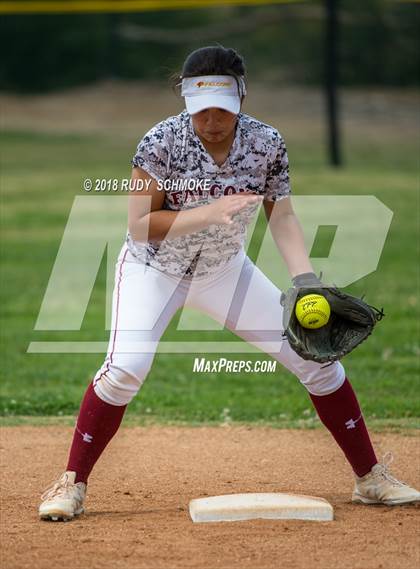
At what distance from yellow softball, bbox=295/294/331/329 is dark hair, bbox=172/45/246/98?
92 cm

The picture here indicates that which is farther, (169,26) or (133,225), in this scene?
(169,26)

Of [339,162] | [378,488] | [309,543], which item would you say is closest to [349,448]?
[378,488]

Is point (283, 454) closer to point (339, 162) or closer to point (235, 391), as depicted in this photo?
point (235, 391)

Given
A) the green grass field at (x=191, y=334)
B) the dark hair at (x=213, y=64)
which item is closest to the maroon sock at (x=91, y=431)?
the dark hair at (x=213, y=64)

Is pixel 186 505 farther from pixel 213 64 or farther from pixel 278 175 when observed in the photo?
pixel 213 64

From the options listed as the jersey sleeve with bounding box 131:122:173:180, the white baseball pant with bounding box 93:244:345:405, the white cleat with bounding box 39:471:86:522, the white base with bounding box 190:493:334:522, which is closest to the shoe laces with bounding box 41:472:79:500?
the white cleat with bounding box 39:471:86:522

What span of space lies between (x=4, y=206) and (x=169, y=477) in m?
11.7

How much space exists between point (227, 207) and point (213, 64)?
0.68 metres

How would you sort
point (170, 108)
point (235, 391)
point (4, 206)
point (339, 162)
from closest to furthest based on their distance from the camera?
1. point (235, 391)
2. point (4, 206)
3. point (339, 162)
4. point (170, 108)

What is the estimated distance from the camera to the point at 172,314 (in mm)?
4969

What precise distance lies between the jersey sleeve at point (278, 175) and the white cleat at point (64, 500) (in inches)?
59.6

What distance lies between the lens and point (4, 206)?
16828 millimetres

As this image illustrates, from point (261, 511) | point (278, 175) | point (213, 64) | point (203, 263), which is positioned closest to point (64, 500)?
point (261, 511)

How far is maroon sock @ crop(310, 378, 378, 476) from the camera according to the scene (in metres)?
5.00
